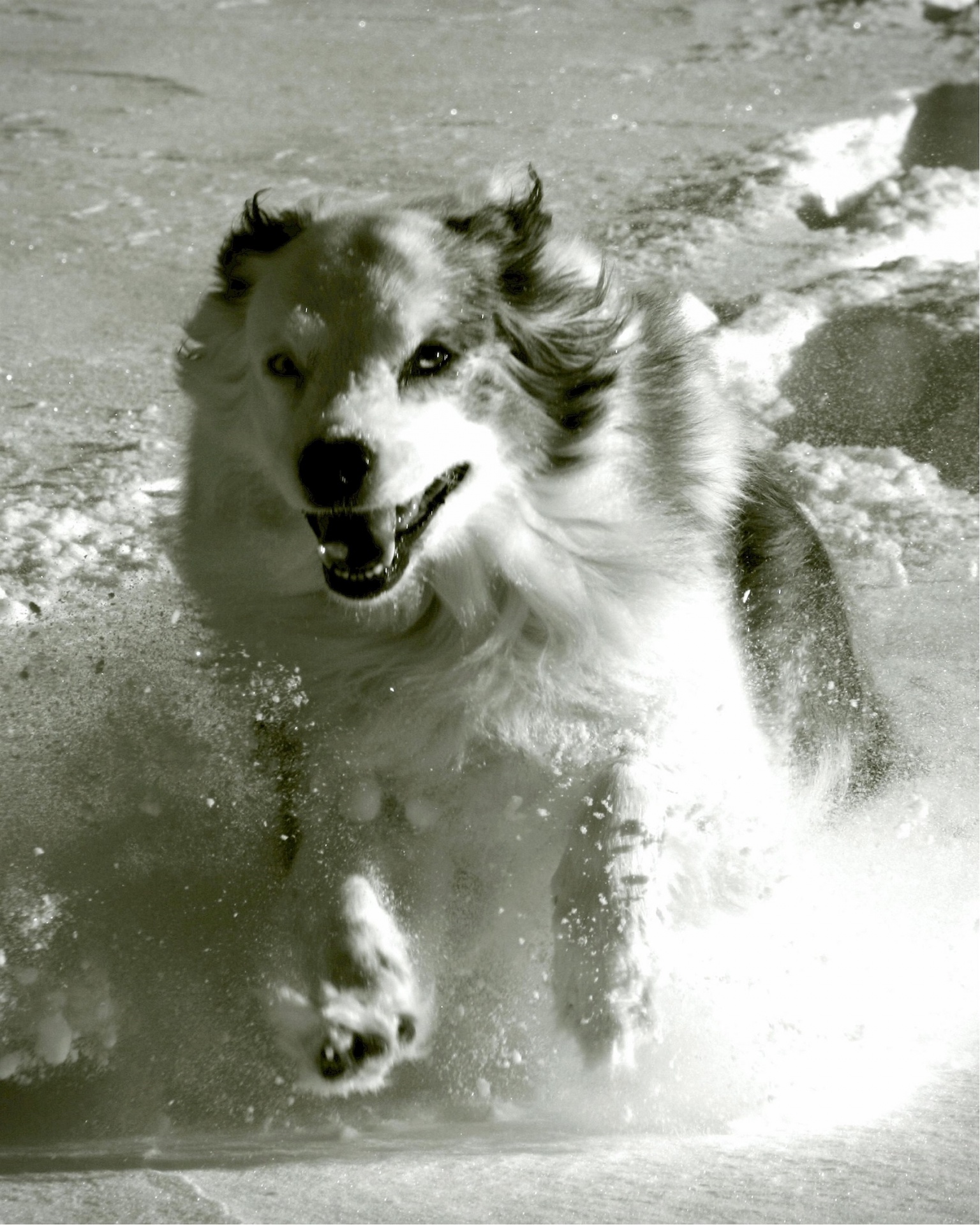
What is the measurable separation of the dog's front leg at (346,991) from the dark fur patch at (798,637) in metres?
0.92

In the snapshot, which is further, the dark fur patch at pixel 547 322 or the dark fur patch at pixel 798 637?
the dark fur patch at pixel 798 637

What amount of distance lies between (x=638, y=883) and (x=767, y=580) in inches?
31.4

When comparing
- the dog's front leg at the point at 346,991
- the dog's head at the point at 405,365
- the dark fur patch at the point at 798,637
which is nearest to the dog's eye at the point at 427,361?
the dog's head at the point at 405,365

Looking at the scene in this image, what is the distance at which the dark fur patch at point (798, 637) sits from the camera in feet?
8.63

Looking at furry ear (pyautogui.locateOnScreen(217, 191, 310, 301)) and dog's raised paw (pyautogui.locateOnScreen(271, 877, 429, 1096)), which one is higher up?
furry ear (pyautogui.locateOnScreen(217, 191, 310, 301))

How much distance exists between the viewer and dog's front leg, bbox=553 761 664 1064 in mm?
2094

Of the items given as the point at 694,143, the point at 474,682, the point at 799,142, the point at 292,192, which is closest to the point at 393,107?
the point at 292,192

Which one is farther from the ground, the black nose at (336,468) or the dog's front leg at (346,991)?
the black nose at (336,468)

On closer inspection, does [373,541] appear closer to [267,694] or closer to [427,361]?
[427,361]

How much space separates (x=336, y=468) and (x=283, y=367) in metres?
0.34

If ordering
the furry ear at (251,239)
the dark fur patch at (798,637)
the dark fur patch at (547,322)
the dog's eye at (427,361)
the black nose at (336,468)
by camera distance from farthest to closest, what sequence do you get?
the dark fur patch at (798,637) → the furry ear at (251,239) → the dark fur patch at (547,322) → the dog's eye at (427,361) → the black nose at (336,468)

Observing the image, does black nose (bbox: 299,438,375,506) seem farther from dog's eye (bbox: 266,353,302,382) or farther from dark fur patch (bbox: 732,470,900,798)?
dark fur patch (bbox: 732,470,900,798)

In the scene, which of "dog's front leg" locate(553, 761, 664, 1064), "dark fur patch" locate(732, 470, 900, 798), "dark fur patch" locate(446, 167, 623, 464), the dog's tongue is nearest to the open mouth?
the dog's tongue

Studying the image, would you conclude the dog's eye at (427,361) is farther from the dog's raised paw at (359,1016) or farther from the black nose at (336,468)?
the dog's raised paw at (359,1016)
